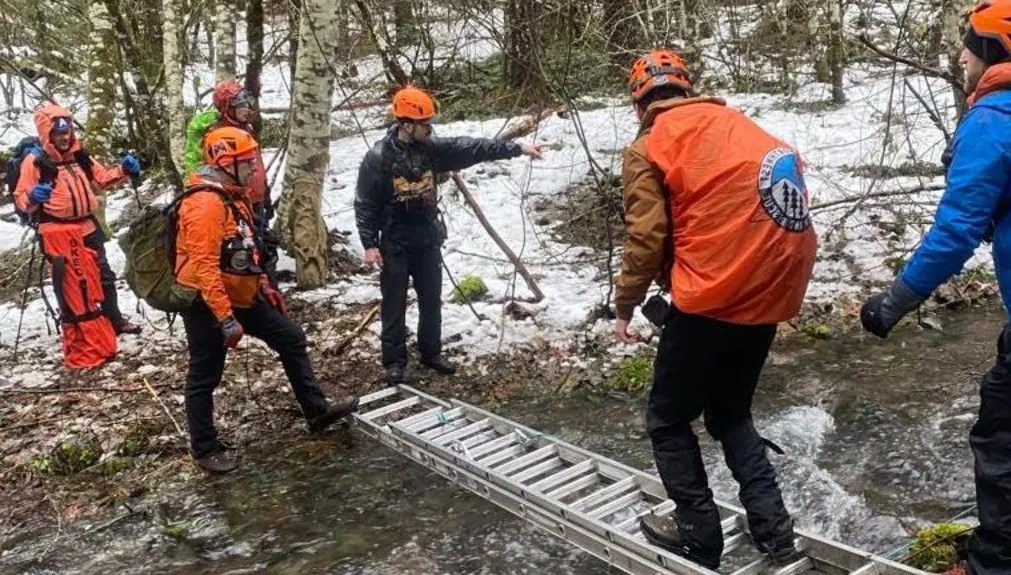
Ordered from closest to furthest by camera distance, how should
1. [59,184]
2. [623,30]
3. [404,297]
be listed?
[404,297], [59,184], [623,30]

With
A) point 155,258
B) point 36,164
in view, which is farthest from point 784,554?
point 36,164

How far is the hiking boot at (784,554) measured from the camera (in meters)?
4.28

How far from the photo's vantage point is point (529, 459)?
576cm

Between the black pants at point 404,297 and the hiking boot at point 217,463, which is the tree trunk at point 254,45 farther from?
the hiking boot at point 217,463

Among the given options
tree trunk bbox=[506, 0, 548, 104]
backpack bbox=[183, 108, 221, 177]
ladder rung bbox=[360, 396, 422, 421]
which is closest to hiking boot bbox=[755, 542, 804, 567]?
ladder rung bbox=[360, 396, 422, 421]

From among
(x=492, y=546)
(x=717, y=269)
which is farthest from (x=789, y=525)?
(x=492, y=546)

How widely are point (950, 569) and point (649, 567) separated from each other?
4.58 feet

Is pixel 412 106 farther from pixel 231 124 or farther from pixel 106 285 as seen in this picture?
pixel 106 285

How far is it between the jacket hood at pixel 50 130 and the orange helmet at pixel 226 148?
2.93 meters

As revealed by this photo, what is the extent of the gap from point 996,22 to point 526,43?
6907 mm

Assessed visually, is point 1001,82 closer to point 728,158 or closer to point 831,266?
point 728,158

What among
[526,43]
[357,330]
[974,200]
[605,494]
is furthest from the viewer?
[526,43]

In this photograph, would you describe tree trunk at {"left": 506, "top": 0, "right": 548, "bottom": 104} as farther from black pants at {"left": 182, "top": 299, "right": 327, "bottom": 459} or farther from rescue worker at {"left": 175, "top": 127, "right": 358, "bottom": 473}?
black pants at {"left": 182, "top": 299, "right": 327, "bottom": 459}

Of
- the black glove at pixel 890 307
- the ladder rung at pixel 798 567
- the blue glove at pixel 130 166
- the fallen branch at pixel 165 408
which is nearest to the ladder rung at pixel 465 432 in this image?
the fallen branch at pixel 165 408
